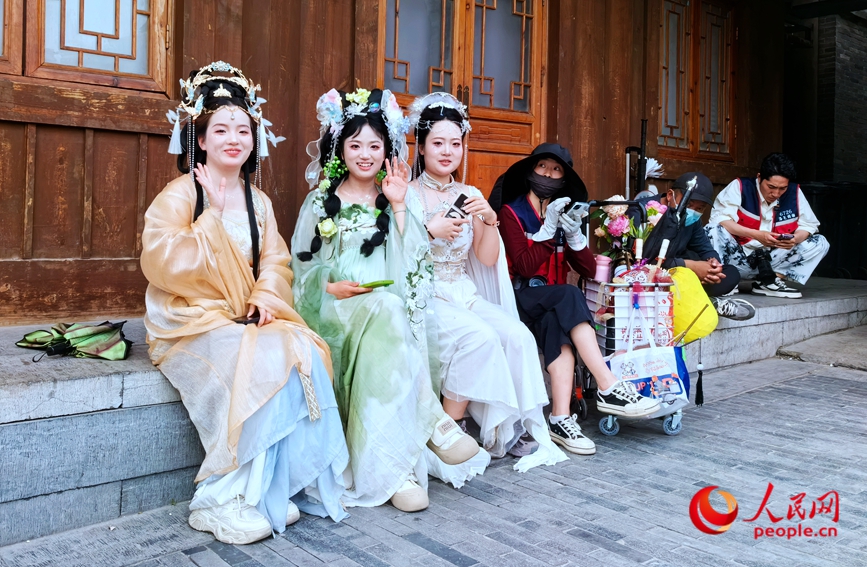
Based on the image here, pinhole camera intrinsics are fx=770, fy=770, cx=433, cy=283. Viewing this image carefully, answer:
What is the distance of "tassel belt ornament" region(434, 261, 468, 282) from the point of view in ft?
12.8

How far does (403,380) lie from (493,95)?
3.32 metres

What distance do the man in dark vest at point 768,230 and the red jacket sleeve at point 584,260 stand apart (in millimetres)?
2914

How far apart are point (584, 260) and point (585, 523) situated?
5.36ft

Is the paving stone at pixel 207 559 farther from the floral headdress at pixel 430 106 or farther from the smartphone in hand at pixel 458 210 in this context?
the floral headdress at pixel 430 106

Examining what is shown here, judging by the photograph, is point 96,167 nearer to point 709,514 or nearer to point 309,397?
point 309,397

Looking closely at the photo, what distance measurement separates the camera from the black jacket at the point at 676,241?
15.1ft

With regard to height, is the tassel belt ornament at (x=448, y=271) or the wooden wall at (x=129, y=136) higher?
the wooden wall at (x=129, y=136)

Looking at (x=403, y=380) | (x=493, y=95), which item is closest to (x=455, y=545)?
(x=403, y=380)

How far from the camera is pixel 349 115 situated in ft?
11.8

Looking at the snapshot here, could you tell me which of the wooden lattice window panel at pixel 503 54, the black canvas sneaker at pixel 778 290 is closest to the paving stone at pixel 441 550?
the wooden lattice window panel at pixel 503 54

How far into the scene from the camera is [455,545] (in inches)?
107

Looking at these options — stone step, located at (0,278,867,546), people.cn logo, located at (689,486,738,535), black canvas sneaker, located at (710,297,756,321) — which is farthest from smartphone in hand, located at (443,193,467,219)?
black canvas sneaker, located at (710,297,756,321)

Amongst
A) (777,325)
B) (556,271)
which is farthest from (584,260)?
(777,325)

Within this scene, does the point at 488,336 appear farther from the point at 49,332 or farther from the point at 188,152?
the point at 49,332
